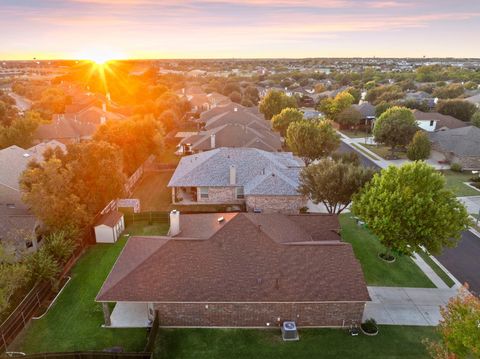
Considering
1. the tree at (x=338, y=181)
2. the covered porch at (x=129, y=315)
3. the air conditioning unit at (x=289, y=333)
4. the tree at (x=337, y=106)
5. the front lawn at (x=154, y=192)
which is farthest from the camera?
the tree at (x=337, y=106)

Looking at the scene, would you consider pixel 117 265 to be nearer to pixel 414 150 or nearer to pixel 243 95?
pixel 414 150

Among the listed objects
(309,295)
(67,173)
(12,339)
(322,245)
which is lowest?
(12,339)

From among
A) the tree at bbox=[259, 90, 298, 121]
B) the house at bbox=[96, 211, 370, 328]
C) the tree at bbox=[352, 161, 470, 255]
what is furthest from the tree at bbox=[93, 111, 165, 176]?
the tree at bbox=[259, 90, 298, 121]

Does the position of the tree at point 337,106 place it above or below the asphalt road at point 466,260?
above

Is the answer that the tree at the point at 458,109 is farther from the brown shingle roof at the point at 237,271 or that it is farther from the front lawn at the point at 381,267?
the brown shingle roof at the point at 237,271

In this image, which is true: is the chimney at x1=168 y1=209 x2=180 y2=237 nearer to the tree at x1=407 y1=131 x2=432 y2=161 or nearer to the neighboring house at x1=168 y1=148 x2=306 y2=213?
the neighboring house at x1=168 y1=148 x2=306 y2=213

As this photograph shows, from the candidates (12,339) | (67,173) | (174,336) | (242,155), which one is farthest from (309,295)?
(242,155)

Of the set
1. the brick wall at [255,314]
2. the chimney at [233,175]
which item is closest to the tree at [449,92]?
the chimney at [233,175]
